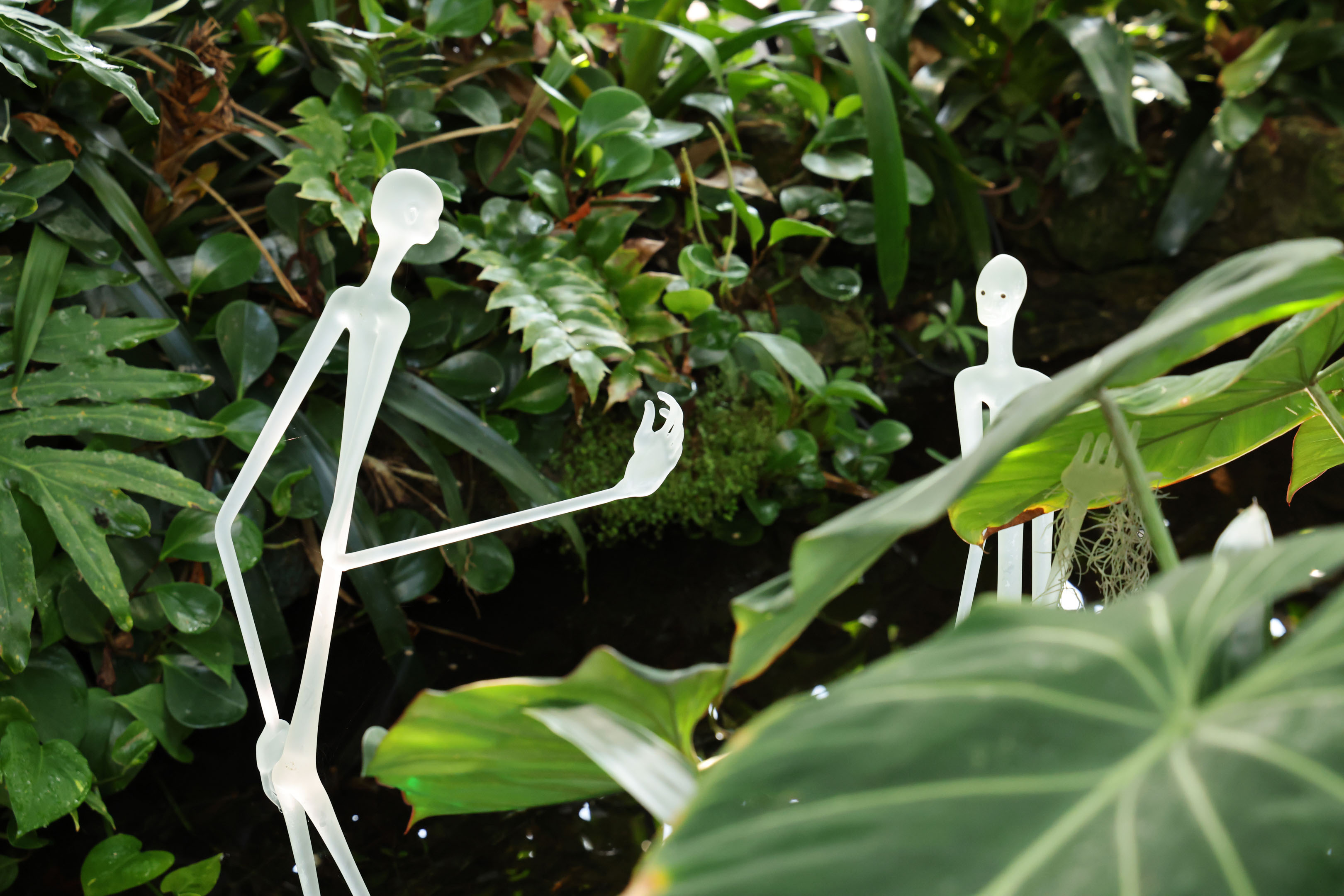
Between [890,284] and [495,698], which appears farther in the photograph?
[890,284]

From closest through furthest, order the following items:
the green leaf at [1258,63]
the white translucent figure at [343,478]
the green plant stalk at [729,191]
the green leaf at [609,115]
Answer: the white translucent figure at [343,478]
the green leaf at [609,115]
the green plant stalk at [729,191]
the green leaf at [1258,63]

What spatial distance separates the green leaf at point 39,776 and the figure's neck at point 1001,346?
34.1 inches

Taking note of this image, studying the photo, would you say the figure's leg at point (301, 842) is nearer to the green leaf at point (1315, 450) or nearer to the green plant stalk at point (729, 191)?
the green leaf at point (1315, 450)

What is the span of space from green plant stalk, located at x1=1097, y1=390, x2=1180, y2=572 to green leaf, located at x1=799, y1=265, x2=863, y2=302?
47.2 inches

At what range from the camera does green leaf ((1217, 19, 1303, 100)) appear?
5.68ft

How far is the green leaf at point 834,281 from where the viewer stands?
151cm

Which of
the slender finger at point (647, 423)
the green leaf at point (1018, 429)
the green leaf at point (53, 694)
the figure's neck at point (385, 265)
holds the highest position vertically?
the green leaf at point (1018, 429)

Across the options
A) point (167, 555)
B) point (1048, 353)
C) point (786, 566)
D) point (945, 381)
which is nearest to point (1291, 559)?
point (167, 555)

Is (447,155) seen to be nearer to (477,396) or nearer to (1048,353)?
(477,396)

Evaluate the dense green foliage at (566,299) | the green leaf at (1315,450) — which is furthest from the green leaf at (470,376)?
the green leaf at (1315,450)

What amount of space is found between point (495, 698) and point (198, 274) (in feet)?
3.20

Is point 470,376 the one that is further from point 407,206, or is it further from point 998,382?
point 998,382

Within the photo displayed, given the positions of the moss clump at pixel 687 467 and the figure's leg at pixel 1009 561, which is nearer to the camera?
the figure's leg at pixel 1009 561

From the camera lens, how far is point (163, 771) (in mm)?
986
